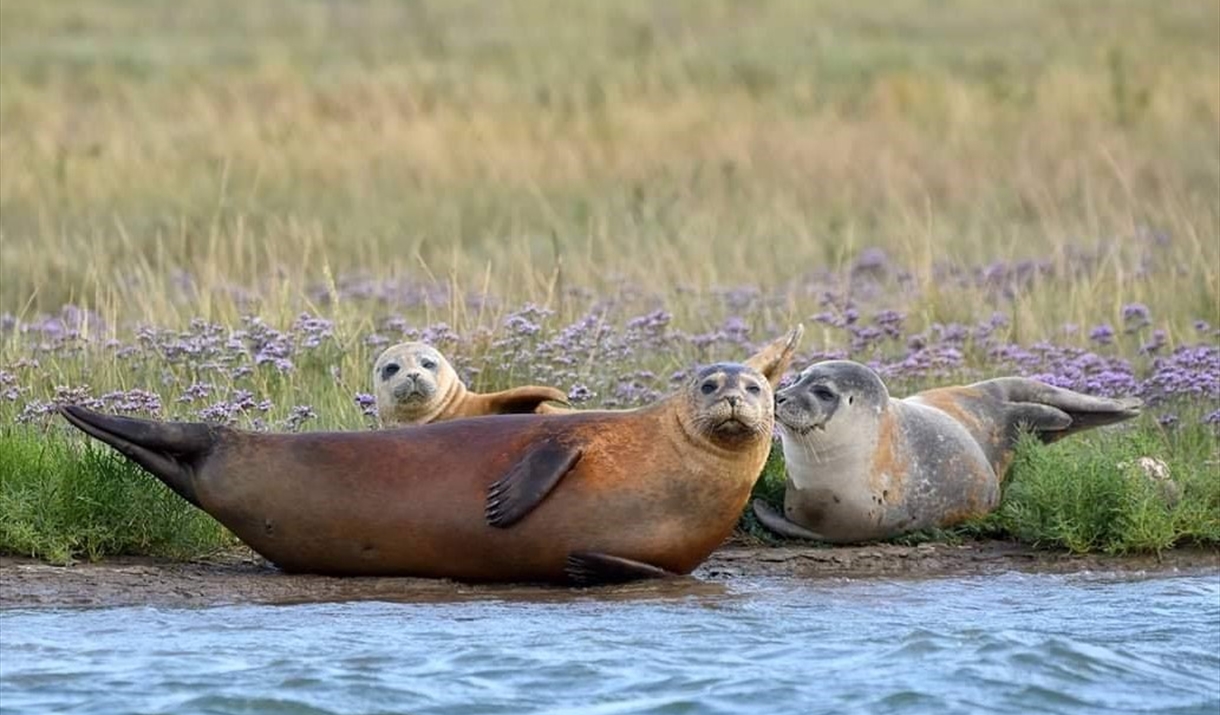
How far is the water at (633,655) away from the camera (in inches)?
262

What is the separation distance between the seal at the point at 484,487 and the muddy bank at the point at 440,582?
0.28 ft

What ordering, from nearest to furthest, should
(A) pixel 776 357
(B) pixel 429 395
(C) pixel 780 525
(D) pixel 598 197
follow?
(A) pixel 776 357 → (C) pixel 780 525 → (B) pixel 429 395 → (D) pixel 598 197

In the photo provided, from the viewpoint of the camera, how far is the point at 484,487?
7.95 m

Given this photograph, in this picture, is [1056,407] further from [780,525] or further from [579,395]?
[579,395]

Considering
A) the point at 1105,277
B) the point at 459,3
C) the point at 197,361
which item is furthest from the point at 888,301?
the point at 459,3

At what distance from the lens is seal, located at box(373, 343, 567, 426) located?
29.8 feet

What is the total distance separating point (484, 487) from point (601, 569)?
0.47 metres

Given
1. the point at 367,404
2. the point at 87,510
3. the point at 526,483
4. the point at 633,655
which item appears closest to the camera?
the point at 633,655

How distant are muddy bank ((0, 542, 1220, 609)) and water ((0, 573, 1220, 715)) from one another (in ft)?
0.36

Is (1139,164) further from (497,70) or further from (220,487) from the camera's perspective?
(220,487)

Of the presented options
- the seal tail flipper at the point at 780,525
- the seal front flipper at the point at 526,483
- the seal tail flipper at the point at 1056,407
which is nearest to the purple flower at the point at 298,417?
the seal front flipper at the point at 526,483

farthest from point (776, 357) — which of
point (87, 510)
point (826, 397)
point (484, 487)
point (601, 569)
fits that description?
point (87, 510)

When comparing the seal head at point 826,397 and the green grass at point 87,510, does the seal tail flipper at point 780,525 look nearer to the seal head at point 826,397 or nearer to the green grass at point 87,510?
the seal head at point 826,397

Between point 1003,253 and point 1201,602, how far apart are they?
6702 mm
